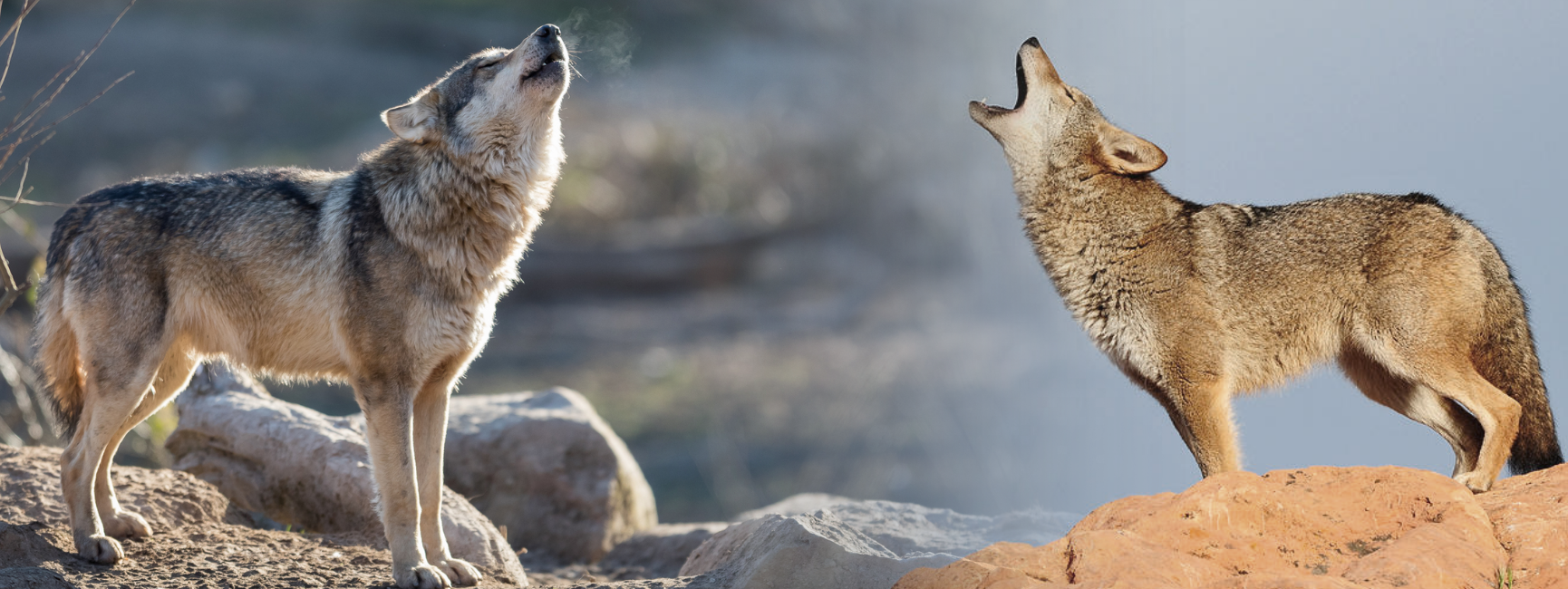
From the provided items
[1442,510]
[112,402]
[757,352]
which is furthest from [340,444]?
[757,352]

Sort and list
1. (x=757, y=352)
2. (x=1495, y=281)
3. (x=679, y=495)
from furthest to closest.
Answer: (x=757, y=352), (x=679, y=495), (x=1495, y=281)

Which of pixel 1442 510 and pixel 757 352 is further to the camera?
pixel 757 352

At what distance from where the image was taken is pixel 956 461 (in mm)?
13164

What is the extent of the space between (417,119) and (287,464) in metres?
2.10

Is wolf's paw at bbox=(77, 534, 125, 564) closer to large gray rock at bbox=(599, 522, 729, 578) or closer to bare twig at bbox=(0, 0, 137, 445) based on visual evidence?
bare twig at bbox=(0, 0, 137, 445)

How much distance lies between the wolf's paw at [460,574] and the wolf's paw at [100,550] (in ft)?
3.76

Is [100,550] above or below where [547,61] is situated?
below

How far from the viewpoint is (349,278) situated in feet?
14.2

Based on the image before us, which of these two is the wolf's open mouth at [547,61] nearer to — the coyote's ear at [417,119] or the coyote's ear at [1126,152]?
the coyote's ear at [417,119]

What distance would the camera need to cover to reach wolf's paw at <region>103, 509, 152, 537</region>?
4.59m

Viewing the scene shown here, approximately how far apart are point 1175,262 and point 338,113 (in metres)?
16.4

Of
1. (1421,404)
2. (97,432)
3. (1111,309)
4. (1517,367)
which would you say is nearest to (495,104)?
(97,432)

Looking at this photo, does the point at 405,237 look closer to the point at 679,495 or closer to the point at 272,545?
the point at 272,545

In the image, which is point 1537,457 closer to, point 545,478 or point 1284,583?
point 1284,583
